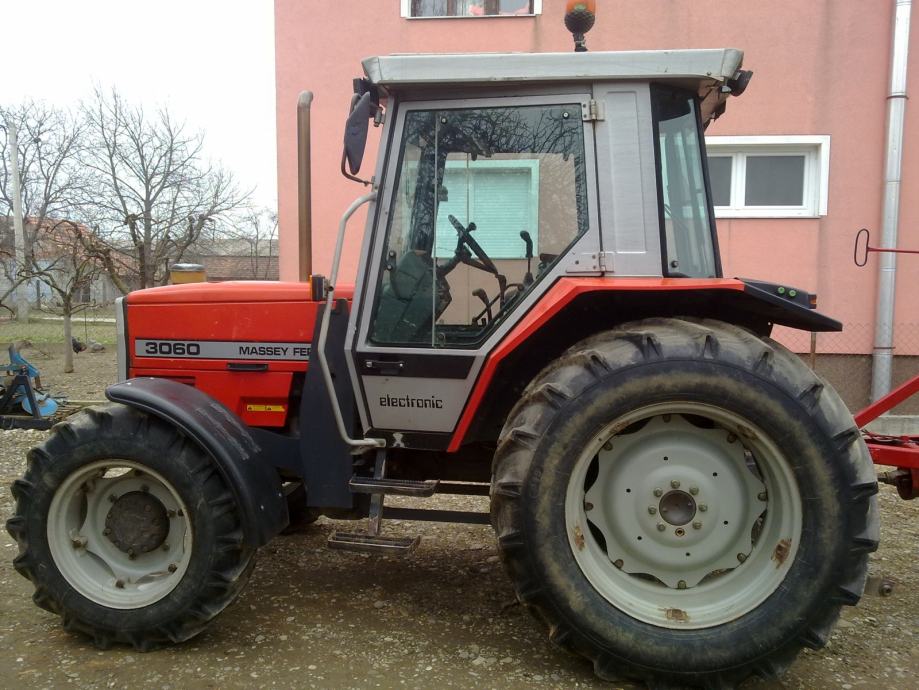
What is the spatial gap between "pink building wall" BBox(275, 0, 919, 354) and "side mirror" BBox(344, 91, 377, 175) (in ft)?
14.5

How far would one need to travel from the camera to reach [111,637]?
272cm

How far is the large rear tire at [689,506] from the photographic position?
229 cm

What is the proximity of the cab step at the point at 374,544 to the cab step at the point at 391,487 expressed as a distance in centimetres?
18

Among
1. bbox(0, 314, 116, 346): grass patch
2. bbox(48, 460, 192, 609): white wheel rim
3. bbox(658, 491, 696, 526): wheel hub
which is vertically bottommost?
bbox(0, 314, 116, 346): grass patch

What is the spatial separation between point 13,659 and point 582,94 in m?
3.10

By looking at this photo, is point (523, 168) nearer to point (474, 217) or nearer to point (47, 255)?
point (474, 217)

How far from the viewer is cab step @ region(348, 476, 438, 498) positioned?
2713mm

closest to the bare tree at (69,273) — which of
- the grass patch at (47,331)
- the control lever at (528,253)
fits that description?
the grass patch at (47,331)

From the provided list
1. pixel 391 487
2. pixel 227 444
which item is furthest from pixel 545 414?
pixel 227 444

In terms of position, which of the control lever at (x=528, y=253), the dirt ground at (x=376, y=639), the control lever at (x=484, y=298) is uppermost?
the control lever at (x=528, y=253)

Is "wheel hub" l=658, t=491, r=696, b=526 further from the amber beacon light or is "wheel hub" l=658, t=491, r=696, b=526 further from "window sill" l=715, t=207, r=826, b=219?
"window sill" l=715, t=207, r=826, b=219

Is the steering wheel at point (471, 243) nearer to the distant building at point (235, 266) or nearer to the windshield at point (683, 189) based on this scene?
the windshield at point (683, 189)

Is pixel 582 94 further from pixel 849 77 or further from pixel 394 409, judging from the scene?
pixel 849 77


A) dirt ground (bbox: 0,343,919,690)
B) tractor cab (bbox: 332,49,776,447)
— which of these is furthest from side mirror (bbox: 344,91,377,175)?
dirt ground (bbox: 0,343,919,690)
